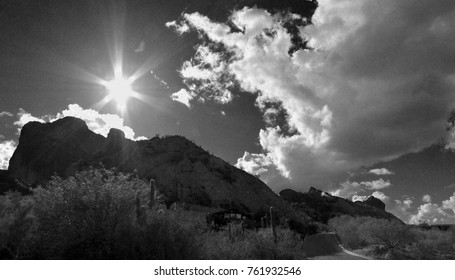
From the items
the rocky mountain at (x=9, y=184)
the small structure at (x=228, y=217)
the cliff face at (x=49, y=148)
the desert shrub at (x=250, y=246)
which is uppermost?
the cliff face at (x=49, y=148)

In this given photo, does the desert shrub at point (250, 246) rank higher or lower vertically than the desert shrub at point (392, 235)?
lower

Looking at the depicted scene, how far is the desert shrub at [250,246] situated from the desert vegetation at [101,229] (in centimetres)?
6

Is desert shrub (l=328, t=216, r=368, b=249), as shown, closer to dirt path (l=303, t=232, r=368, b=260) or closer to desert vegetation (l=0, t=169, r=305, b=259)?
dirt path (l=303, t=232, r=368, b=260)

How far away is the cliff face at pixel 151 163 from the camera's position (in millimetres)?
83938

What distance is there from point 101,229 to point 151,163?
76.8 meters

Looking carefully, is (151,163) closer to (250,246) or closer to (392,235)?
(392,235)

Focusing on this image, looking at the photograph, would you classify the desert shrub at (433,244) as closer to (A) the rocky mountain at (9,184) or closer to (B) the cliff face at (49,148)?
(A) the rocky mountain at (9,184)

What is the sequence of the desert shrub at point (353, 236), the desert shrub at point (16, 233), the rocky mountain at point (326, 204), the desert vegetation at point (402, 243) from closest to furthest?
the desert shrub at point (16, 233) → the desert vegetation at point (402, 243) → the desert shrub at point (353, 236) → the rocky mountain at point (326, 204)

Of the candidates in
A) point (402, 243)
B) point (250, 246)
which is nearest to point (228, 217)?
point (402, 243)

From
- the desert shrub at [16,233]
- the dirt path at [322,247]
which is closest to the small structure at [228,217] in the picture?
the dirt path at [322,247]

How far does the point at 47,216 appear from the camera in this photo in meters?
15.4

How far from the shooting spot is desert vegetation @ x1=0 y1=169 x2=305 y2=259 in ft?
45.8

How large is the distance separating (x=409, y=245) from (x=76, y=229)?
122 feet

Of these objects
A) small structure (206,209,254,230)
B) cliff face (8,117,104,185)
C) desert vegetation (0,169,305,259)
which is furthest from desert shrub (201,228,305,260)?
cliff face (8,117,104,185)
